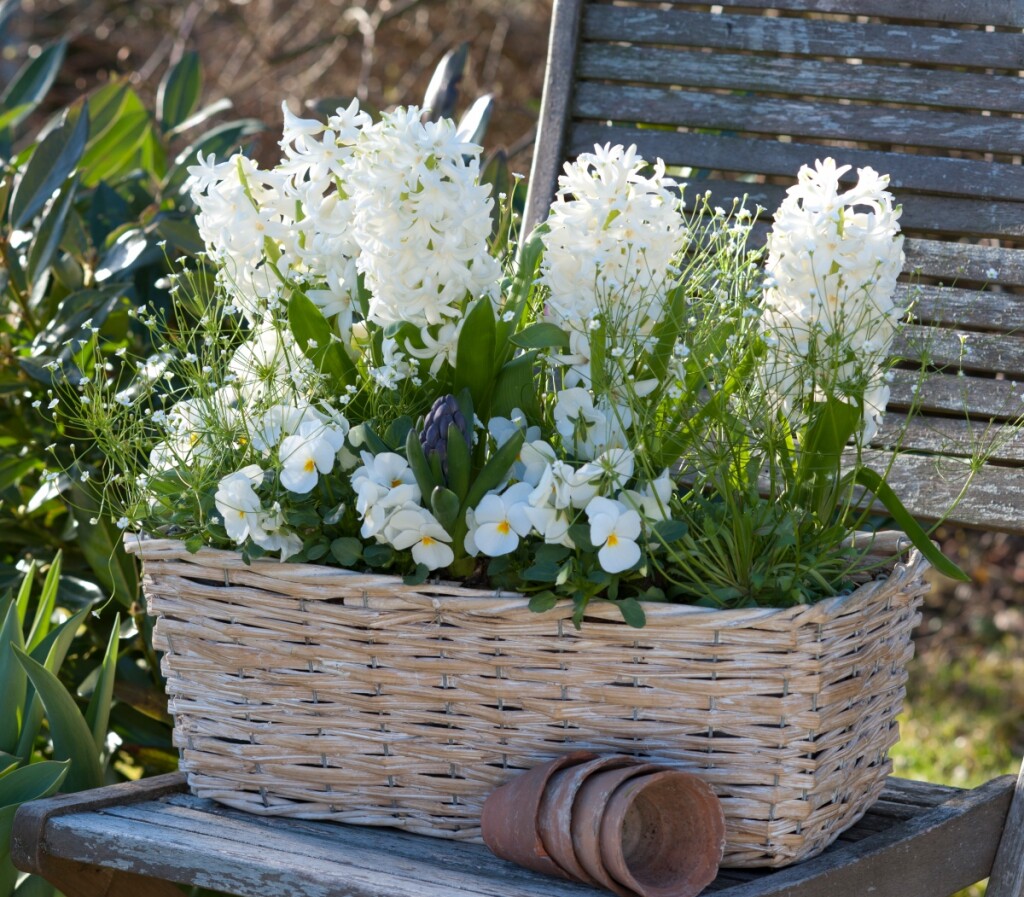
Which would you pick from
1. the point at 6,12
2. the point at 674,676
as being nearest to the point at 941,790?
the point at 674,676

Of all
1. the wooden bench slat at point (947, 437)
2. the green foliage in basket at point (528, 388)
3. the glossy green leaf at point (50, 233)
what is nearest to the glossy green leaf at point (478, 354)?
the green foliage in basket at point (528, 388)

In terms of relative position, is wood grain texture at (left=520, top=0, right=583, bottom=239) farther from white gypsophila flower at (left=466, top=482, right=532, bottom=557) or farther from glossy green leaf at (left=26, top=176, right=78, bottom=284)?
white gypsophila flower at (left=466, top=482, right=532, bottom=557)

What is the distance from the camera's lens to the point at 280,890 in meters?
0.95

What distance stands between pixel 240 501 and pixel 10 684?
45cm

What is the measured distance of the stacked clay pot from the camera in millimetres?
905

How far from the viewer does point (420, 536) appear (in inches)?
38.0

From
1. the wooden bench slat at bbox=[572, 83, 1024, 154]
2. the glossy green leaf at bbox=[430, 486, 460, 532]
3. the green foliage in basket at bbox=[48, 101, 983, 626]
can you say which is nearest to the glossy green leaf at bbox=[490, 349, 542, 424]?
the green foliage in basket at bbox=[48, 101, 983, 626]

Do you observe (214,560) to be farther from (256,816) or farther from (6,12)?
(6,12)

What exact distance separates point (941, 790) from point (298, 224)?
2.69 ft

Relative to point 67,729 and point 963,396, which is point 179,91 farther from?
point 963,396

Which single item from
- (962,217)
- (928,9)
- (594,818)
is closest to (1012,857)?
(594,818)

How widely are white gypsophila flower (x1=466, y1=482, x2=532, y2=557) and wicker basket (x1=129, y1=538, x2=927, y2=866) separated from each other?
0.05m

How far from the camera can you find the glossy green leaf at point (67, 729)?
3.82 ft

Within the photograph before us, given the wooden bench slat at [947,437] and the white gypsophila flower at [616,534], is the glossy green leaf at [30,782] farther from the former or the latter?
the wooden bench slat at [947,437]
